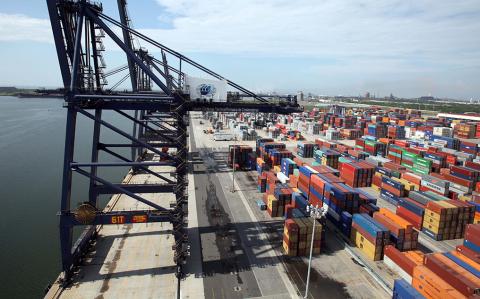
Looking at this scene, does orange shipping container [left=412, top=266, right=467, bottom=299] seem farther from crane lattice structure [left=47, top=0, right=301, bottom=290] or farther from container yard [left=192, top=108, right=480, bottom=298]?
crane lattice structure [left=47, top=0, right=301, bottom=290]

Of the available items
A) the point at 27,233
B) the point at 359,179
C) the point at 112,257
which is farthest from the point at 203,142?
the point at 112,257

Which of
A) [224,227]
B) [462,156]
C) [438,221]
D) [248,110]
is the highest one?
[248,110]

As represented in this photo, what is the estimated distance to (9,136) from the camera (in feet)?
282

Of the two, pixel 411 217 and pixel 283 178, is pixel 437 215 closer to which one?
pixel 411 217

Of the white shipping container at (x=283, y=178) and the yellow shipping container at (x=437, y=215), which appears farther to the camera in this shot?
the white shipping container at (x=283, y=178)

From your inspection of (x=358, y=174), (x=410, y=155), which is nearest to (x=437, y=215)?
(x=358, y=174)

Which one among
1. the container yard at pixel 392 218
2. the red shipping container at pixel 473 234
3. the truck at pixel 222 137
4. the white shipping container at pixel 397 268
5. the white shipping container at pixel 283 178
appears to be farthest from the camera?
the truck at pixel 222 137

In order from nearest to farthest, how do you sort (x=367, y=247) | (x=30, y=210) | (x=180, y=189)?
1. (x=180, y=189)
2. (x=367, y=247)
3. (x=30, y=210)

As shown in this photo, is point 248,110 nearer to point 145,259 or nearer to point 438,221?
point 145,259

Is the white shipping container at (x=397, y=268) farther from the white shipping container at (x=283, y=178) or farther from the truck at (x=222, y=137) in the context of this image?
the truck at (x=222, y=137)

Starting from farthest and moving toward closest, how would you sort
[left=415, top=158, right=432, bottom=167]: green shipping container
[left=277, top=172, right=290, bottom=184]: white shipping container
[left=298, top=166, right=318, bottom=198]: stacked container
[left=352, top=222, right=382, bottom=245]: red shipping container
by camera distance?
[left=415, top=158, right=432, bottom=167]: green shipping container → [left=277, top=172, right=290, bottom=184]: white shipping container → [left=298, top=166, right=318, bottom=198]: stacked container → [left=352, top=222, right=382, bottom=245]: red shipping container

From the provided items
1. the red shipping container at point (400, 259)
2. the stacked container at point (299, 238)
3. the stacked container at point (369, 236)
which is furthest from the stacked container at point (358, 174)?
the stacked container at point (299, 238)

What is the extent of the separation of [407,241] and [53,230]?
3491cm

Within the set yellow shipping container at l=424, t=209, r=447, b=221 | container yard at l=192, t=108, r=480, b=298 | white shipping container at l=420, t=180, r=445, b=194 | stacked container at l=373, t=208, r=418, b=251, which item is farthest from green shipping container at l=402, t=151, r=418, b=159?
stacked container at l=373, t=208, r=418, b=251
